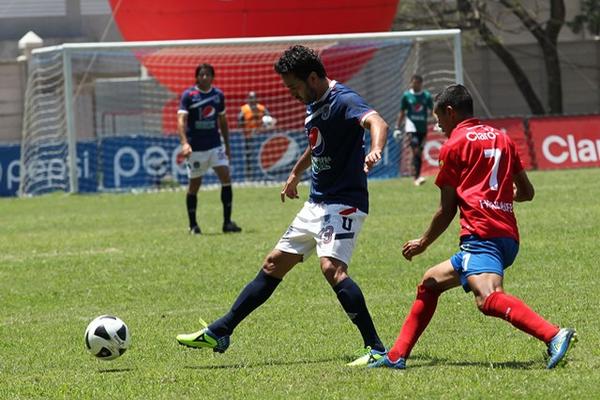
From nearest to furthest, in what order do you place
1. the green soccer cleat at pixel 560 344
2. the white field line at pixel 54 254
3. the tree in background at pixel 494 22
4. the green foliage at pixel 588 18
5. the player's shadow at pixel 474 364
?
the green soccer cleat at pixel 560 344 → the player's shadow at pixel 474 364 → the white field line at pixel 54 254 → the tree in background at pixel 494 22 → the green foliage at pixel 588 18

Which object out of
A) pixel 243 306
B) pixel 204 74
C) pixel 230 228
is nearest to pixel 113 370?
pixel 243 306

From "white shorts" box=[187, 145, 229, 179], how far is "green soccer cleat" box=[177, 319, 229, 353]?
847cm

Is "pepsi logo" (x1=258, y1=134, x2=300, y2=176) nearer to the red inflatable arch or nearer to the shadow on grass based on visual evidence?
the red inflatable arch

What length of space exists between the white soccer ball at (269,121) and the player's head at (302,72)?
1764 cm

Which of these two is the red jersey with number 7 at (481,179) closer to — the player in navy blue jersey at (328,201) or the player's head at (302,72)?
the player in navy blue jersey at (328,201)

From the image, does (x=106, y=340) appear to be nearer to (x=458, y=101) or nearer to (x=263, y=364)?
(x=263, y=364)

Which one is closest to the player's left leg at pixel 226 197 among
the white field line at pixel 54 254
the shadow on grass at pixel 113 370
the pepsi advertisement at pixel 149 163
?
the white field line at pixel 54 254

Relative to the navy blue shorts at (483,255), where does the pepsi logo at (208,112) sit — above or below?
below

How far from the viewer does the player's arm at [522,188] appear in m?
7.33

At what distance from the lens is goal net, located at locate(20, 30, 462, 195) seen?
25734mm

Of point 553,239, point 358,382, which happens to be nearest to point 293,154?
point 553,239

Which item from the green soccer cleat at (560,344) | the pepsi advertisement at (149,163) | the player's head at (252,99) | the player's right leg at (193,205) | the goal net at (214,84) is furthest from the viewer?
the player's head at (252,99)

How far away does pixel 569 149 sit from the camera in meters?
27.0

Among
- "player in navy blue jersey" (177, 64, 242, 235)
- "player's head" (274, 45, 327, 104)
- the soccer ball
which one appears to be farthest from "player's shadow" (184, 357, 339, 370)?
"player in navy blue jersey" (177, 64, 242, 235)
